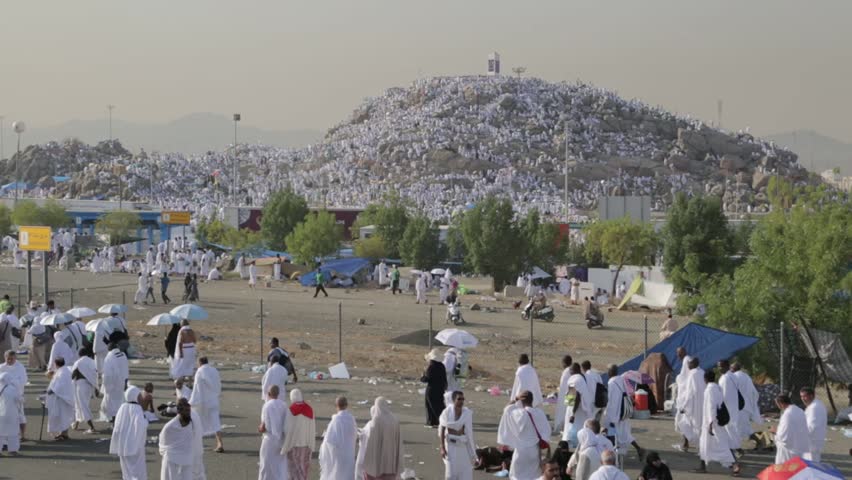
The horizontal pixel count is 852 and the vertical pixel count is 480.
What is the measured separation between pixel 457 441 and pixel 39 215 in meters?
67.6

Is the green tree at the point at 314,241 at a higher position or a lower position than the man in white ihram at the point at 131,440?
higher

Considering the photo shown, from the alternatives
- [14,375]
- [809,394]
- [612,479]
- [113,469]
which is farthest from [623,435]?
[14,375]

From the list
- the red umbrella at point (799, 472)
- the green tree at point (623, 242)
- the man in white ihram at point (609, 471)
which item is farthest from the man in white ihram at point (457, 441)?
the green tree at point (623, 242)

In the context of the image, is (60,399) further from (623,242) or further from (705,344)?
(623,242)

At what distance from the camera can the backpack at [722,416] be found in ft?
46.3

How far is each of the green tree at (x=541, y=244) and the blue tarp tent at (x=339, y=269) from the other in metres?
7.28

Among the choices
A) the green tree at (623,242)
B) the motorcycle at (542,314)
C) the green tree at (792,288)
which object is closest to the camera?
the green tree at (792,288)

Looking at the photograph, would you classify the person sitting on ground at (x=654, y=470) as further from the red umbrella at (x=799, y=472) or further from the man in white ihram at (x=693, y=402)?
the man in white ihram at (x=693, y=402)

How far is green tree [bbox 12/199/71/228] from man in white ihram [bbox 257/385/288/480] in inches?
2554

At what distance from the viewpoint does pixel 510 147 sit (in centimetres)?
18975

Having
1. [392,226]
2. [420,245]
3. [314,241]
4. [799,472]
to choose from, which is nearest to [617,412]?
[799,472]

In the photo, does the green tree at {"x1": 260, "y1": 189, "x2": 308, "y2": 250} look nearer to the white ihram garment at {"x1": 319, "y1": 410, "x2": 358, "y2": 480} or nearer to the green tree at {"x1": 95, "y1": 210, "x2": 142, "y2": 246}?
the green tree at {"x1": 95, "y1": 210, "x2": 142, "y2": 246}

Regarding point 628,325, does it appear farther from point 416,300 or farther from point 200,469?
point 200,469

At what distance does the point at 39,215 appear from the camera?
75.0 meters
